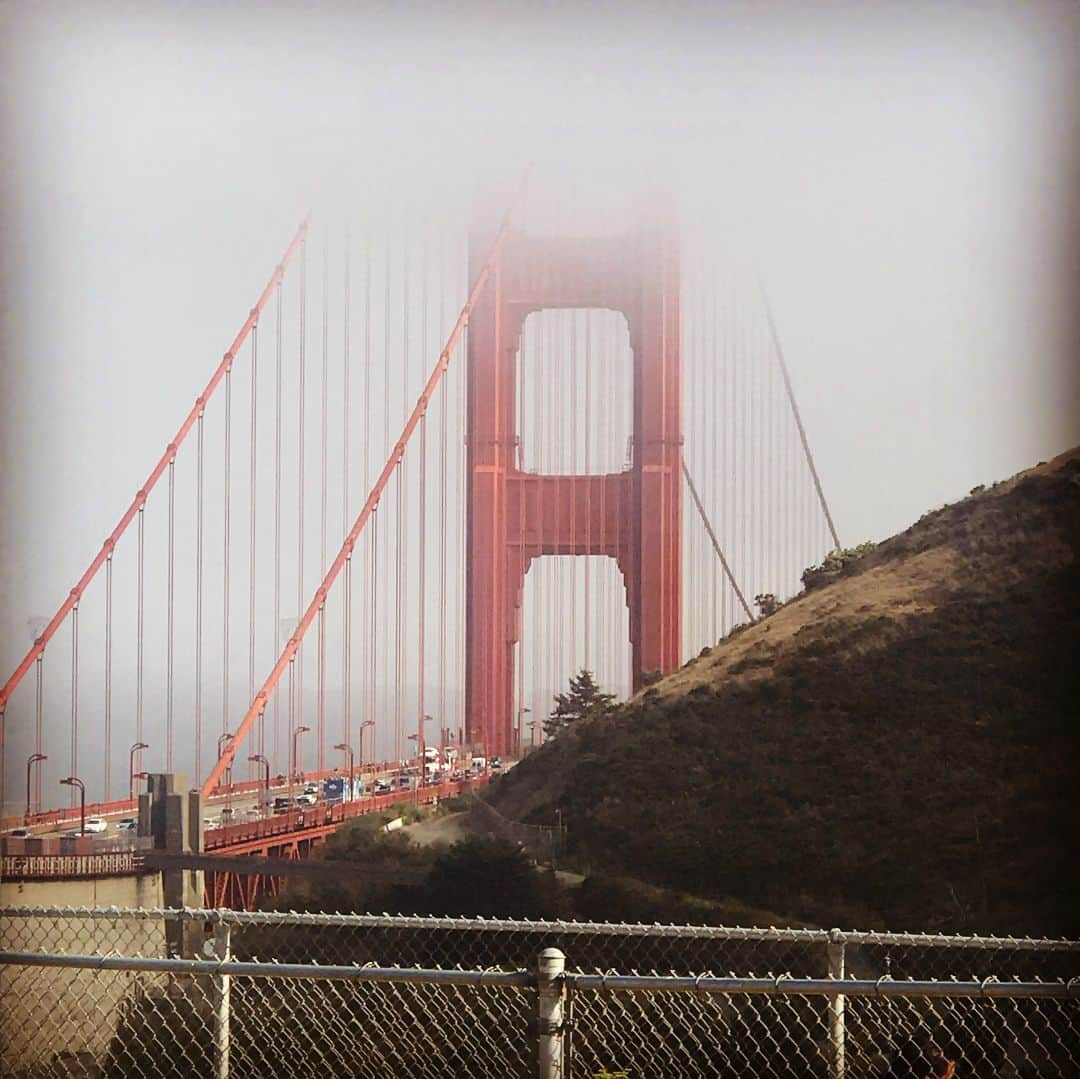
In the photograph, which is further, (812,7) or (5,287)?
(5,287)

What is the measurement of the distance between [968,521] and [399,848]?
6.10ft

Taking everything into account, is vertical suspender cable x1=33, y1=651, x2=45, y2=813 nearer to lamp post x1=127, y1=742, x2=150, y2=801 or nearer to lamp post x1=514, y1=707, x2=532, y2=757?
lamp post x1=127, y1=742, x2=150, y2=801

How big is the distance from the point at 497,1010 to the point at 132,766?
4.33 feet

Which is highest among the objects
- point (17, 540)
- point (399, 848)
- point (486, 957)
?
point (17, 540)

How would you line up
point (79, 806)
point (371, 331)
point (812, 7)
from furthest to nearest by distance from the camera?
point (371, 331), point (79, 806), point (812, 7)

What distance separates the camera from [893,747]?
3.92 m

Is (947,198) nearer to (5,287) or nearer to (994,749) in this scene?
(994,749)

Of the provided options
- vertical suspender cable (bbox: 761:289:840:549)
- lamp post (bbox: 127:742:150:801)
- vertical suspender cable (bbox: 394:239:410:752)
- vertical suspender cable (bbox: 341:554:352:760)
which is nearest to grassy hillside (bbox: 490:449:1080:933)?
vertical suspender cable (bbox: 761:289:840:549)

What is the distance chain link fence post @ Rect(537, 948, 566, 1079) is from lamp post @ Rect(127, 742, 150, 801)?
2.34 m

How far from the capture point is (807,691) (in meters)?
3.97

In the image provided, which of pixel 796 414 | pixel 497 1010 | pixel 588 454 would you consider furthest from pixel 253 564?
pixel 796 414

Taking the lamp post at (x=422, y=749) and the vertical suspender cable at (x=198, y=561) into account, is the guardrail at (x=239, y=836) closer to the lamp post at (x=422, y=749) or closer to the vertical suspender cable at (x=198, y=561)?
the lamp post at (x=422, y=749)

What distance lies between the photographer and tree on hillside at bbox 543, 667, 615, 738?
4082 millimetres

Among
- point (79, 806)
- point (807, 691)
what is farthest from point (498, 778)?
point (79, 806)
